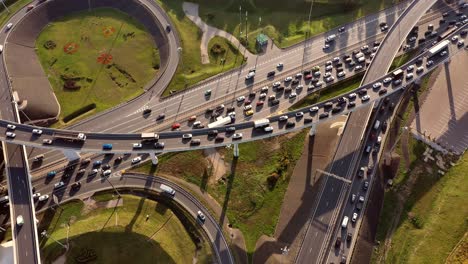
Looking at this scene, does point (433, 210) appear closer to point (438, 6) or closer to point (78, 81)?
point (438, 6)

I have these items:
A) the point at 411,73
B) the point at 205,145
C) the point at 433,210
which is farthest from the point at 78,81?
the point at 433,210

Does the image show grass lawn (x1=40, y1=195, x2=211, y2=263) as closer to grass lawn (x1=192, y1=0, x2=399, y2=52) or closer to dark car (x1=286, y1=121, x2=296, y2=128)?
dark car (x1=286, y1=121, x2=296, y2=128)

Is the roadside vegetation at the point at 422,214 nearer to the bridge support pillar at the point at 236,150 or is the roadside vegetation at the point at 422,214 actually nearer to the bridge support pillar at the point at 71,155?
the bridge support pillar at the point at 236,150

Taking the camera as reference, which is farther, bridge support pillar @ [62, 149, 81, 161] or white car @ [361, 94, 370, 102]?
bridge support pillar @ [62, 149, 81, 161]

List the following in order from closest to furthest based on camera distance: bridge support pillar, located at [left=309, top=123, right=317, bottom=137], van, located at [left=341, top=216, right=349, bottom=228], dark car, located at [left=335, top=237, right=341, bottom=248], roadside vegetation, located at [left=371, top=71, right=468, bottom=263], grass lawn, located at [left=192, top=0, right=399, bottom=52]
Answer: dark car, located at [left=335, top=237, right=341, bottom=248]
roadside vegetation, located at [left=371, top=71, right=468, bottom=263]
van, located at [left=341, top=216, right=349, bottom=228]
bridge support pillar, located at [left=309, top=123, right=317, bottom=137]
grass lawn, located at [left=192, top=0, right=399, bottom=52]

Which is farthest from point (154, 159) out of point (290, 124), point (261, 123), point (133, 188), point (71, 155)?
point (290, 124)

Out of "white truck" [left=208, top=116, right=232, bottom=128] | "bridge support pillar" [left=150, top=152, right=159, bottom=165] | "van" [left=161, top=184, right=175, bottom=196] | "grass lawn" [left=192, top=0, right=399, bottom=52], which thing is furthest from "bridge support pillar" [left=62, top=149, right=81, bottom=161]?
"grass lawn" [left=192, top=0, right=399, bottom=52]
